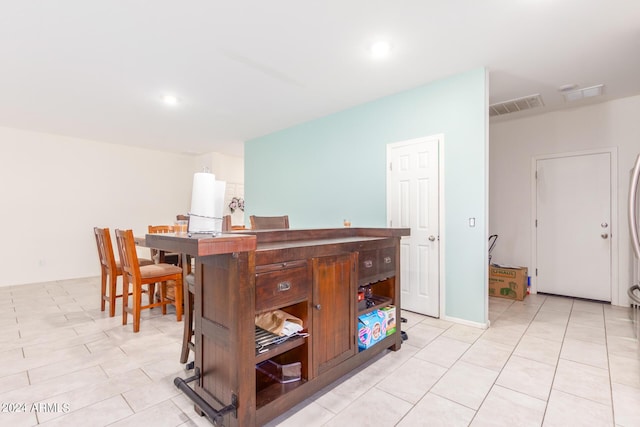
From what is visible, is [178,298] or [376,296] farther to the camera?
[178,298]

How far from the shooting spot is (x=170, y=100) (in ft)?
13.2

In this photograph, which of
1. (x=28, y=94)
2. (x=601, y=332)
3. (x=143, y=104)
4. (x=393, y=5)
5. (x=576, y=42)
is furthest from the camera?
(x=143, y=104)

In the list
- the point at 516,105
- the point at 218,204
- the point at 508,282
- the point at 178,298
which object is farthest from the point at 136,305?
the point at 516,105

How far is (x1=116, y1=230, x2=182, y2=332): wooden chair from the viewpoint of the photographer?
3.00 meters

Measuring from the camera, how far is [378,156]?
4020mm

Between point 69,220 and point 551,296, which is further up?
point 69,220

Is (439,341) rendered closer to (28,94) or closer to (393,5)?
(393,5)

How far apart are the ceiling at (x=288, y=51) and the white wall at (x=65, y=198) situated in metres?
1.40

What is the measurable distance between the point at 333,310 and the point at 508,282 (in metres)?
3.39

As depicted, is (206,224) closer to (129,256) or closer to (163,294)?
(129,256)

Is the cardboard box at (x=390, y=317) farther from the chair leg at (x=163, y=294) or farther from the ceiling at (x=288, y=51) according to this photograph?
the chair leg at (x=163, y=294)

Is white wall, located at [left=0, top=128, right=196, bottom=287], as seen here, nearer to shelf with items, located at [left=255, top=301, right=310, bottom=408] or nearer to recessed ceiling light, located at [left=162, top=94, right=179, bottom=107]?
recessed ceiling light, located at [left=162, top=94, right=179, bottom=107]

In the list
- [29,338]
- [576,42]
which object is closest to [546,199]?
[576,42]

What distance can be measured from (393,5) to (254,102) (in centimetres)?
243
